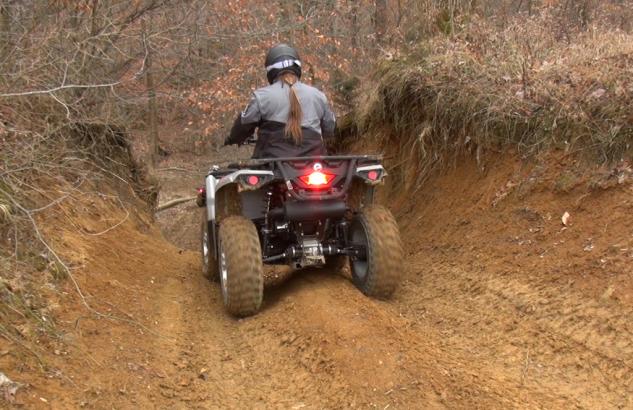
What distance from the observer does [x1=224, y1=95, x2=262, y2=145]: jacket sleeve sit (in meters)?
5.97

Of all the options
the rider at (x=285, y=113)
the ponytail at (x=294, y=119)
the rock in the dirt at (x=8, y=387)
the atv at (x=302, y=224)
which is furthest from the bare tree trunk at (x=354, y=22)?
the rock in the dirt at (x=8, y=387)

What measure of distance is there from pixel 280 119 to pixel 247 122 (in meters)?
0.35

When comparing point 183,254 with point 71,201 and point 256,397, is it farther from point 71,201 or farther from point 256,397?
point 256,397

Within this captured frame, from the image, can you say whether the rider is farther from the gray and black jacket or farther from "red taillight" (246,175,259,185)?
"red taillight" (246,175,259,185)

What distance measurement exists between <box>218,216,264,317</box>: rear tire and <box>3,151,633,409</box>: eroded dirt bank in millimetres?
203

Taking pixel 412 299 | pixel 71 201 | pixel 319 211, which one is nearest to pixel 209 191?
pixel 319 211

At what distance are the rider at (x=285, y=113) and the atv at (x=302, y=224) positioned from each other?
0.46 m

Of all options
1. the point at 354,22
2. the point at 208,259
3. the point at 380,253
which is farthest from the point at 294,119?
the point at 354,22

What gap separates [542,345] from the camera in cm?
448

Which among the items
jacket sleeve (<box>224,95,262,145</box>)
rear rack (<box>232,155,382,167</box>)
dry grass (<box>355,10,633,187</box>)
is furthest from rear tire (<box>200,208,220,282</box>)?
dry grass (<box>355,10,633,187</box>)

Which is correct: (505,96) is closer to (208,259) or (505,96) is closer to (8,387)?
(208,259)

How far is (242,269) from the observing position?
522cm

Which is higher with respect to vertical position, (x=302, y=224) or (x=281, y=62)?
(x=281, y=62)

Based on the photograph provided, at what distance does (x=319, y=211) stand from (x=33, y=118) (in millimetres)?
3945
